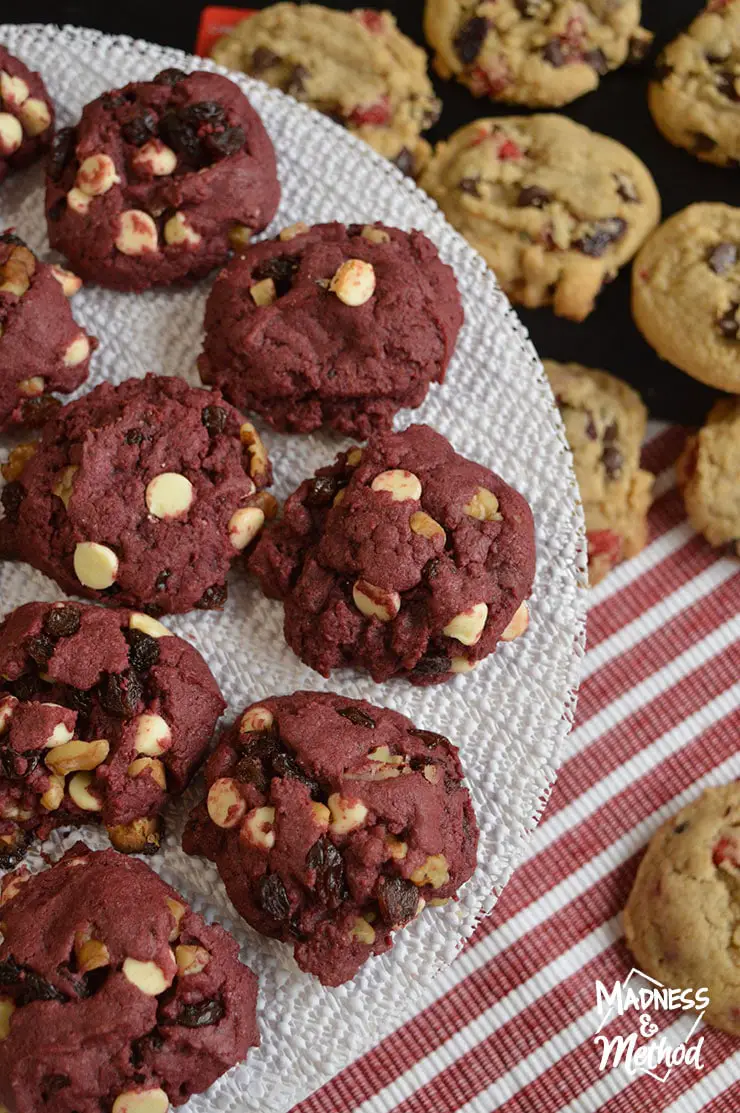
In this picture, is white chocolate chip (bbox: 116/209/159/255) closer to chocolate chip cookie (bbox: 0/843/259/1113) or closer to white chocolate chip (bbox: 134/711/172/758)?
white chocolate chip (bbox: 134/711/172/758)

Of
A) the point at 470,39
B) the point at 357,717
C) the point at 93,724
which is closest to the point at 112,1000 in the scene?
the point at 93,724

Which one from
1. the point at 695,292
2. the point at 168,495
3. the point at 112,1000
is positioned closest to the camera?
the point at 112,1000

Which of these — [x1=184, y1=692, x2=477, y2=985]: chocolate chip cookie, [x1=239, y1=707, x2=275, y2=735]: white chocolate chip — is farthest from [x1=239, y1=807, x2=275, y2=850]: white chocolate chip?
[x1=239, y1=707, x2=275, y2=735]: white chocolate chip

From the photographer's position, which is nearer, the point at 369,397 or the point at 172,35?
the point at 369,397

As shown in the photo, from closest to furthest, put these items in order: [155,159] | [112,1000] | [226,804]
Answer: [112,1000] < [226,804] < [155,159]

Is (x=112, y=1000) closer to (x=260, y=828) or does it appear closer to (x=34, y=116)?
(x=260, y=828)

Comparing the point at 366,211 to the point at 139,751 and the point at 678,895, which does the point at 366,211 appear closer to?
the point at 139,751

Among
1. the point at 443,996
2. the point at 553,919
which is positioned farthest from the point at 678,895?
the point at 443,996
